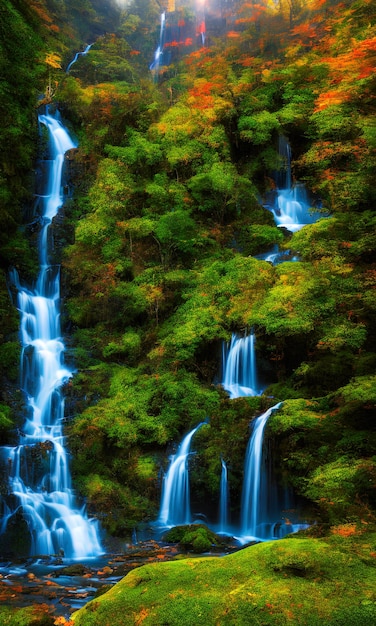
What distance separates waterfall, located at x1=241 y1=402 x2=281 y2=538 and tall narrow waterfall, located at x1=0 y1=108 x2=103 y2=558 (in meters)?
3.43

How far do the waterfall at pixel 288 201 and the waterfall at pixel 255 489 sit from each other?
31.7 ft

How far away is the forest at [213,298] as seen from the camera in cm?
450

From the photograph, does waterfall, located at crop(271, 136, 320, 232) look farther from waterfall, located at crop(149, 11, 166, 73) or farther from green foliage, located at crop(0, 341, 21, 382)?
waterfall, located at crop(149, 11, 166, 73)

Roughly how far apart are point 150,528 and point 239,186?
1341 cm

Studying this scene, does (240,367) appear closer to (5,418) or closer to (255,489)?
(255,489)

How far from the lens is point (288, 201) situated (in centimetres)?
1994

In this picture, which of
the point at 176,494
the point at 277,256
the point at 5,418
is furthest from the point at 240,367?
the point at 5,418

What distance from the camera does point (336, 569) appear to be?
392 centimetres

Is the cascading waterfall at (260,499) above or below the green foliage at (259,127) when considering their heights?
below

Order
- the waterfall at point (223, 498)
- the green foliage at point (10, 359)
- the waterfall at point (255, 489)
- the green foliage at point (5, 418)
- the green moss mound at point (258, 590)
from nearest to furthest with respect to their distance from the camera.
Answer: the green moss mound at point (258, 590)
the waterfall at point (255, 489)
the waterfall at point (223, 498)
the green foliage at point (5, 418)
the green foliage at point (10, 359)

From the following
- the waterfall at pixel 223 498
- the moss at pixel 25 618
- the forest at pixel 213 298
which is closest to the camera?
the forest at pixel 213 298

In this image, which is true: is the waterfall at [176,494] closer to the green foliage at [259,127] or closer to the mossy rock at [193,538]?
the mossy rock at [193,538]

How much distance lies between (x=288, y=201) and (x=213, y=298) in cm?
712

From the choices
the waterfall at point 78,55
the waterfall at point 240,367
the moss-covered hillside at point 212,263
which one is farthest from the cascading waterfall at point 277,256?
the waterfall at point 78,55
